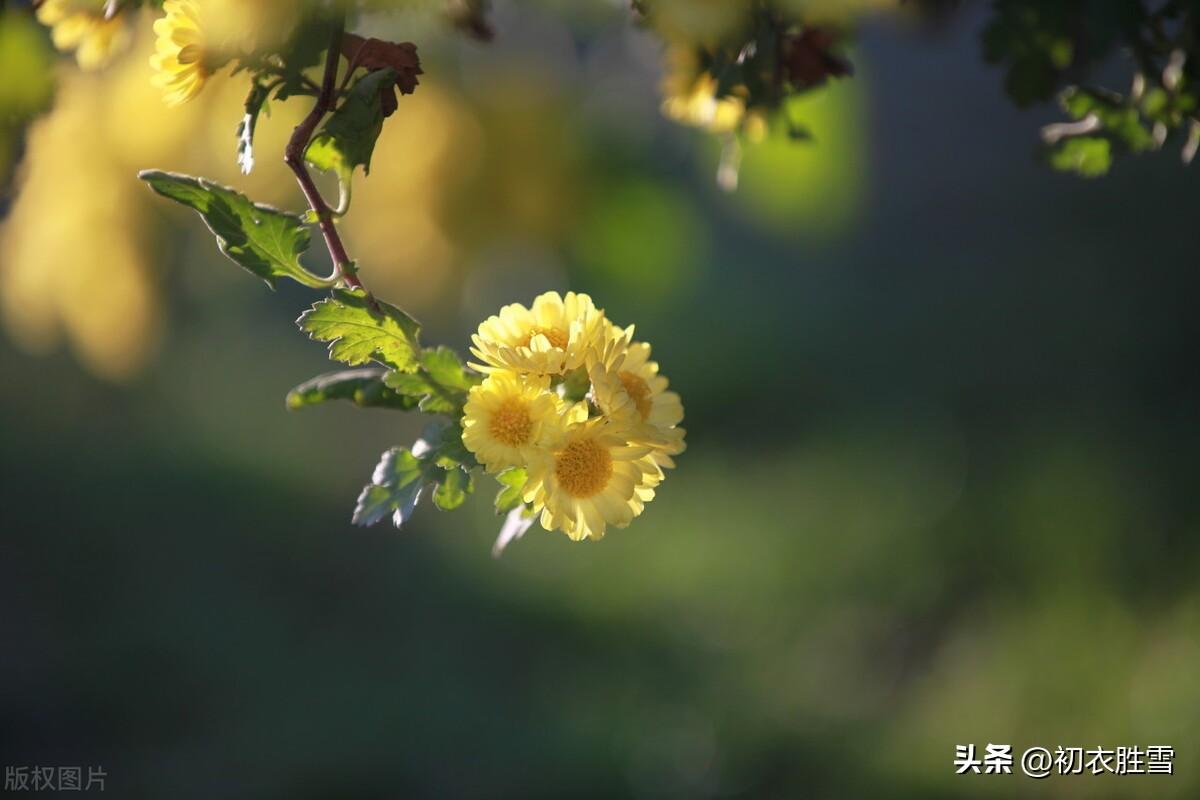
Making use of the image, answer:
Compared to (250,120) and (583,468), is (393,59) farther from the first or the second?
(583,468)

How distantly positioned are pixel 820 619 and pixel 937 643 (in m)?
0.28

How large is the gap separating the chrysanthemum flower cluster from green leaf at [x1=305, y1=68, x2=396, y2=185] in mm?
91

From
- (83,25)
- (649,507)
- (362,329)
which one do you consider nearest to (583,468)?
(362,329)

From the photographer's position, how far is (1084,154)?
72 cm

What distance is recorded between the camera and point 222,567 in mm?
3188

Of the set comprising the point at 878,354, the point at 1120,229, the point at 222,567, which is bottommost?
the point at 222,567

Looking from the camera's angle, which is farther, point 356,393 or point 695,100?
point 695,100

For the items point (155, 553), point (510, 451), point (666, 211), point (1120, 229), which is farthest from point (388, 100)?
point (1120, 229)

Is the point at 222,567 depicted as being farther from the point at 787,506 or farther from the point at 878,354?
the point at 878,354

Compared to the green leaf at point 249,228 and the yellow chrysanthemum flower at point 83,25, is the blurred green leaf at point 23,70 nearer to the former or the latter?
the yellow chrysanthemum flower at point 83,25

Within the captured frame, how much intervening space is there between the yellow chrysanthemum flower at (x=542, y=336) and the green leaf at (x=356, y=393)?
4 centimetres

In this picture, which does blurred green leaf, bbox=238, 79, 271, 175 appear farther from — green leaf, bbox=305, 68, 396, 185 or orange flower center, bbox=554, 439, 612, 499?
orange flower center, bbox=554, 439, 612, 499

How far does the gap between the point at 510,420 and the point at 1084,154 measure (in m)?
0.46

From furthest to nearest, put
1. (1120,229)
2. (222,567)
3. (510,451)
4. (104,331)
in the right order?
(1120,229) → (222,567) → (104,331) → (510,451)
